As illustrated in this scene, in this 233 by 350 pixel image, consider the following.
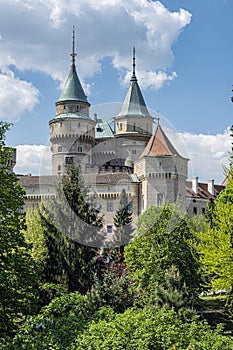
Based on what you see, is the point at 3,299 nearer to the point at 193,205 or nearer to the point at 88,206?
the point at 88,206

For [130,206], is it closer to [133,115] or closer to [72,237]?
[133,115]

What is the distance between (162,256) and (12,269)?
39.8ft

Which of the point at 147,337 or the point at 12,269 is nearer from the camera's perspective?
the point at 147,337

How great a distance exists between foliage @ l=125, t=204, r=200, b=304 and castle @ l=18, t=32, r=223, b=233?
87.2 feet

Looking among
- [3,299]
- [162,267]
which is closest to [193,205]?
[162,267]

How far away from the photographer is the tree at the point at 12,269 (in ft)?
51.1

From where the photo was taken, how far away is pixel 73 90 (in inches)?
2744

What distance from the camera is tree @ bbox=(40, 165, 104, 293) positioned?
2548cm

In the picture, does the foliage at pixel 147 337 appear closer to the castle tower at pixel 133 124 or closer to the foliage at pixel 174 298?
the foliage at pixel 174 298

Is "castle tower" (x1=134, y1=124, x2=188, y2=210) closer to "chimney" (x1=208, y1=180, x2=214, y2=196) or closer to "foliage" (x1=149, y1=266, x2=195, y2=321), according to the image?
"chimney" (x1=208, y1=180, x2=214, y2=196)

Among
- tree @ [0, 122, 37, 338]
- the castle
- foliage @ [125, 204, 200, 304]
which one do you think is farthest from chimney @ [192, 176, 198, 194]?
tree @ [0, 122, 37, 338]

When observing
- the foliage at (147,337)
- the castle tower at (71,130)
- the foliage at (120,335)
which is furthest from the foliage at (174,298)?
the castle tower at (71,130)

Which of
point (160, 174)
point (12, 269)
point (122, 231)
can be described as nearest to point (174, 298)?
point (12, 269)

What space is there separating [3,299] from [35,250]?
1621cm
